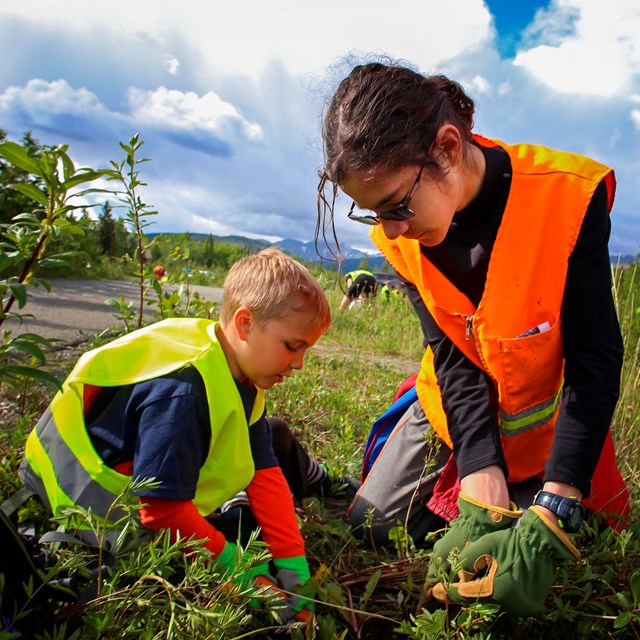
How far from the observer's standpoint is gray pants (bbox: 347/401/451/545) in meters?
2.28

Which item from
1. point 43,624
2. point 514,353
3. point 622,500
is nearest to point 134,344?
point 43,624

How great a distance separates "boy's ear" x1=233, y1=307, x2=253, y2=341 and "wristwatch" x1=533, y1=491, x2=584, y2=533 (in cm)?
103

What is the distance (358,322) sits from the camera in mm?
7938

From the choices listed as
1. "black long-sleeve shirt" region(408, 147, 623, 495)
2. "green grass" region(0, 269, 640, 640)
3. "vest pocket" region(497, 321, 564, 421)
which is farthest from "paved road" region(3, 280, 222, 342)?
"vest pocket" region(497, 321, 564, 421)

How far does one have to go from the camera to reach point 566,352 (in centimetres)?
182

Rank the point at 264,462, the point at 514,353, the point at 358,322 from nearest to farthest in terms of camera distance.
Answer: the point at 514,353 < the point at 264,462 < the point at 358,322

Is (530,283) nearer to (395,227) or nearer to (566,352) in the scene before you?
(566,352)

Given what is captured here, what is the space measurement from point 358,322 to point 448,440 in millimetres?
5834

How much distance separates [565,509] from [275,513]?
0.90 meters

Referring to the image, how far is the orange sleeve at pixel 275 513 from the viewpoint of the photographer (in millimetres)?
1781

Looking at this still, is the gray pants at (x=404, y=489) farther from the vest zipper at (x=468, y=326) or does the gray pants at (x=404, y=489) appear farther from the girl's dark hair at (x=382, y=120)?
the girl's dark hair at (x=382, y=120)

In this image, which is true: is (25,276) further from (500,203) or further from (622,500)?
(622,500)

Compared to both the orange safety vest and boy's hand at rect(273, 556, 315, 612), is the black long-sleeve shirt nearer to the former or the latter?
the orange safety vest

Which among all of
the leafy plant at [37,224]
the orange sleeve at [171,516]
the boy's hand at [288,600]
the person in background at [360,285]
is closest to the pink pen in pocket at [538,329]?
the boy's hand at [288,600]
